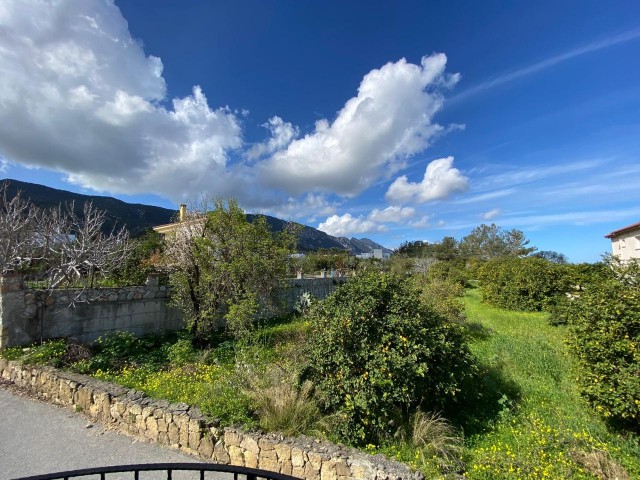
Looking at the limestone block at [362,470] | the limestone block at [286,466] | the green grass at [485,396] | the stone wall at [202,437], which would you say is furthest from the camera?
the limestone block at [286,466]

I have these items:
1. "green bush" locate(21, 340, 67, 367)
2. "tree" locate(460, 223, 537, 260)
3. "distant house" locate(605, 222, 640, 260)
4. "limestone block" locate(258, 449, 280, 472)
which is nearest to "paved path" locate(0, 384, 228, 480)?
"limestone block" locate(258, 449, 280, 472)

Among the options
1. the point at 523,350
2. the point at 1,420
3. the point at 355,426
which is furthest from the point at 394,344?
the point at 1,420

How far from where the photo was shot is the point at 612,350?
3.79 m

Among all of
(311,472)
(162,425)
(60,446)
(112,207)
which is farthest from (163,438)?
(112,207)

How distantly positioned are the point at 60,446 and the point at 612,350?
674 centimetres

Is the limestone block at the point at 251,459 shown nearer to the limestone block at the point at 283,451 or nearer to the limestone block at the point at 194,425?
the limestone block at the point at 283,451

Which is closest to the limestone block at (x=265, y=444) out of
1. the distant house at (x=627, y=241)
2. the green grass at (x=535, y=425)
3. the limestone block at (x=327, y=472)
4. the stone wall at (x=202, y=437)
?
the stone wall at (x=202, y=437)

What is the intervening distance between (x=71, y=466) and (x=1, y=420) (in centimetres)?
207

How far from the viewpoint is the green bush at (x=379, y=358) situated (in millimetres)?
3719

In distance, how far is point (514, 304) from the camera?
43.4ft

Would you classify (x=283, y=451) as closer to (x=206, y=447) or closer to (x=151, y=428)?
(x=206, y=447)

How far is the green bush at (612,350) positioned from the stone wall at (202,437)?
252 cm

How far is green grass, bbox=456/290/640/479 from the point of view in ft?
10.6

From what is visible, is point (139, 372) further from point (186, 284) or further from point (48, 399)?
point (186, 284)
